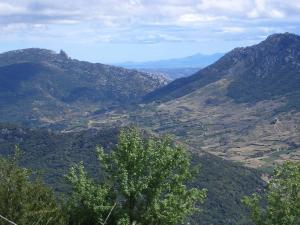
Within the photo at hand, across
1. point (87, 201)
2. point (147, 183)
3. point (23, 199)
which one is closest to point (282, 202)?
point (147, 183)

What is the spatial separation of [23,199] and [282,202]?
791 inches

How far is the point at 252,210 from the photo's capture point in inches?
1777

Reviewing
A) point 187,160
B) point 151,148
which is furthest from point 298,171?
point 151,148

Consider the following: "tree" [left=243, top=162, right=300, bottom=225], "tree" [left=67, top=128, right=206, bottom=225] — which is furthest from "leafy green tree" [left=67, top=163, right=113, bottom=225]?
"tree" [left=243, top=162, right=300, bottom=225]

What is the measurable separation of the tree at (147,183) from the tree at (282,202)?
504 cm

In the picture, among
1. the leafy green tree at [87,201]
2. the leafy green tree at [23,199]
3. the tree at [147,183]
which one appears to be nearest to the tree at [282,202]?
the tree at [147,183]

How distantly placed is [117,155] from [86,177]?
316cm

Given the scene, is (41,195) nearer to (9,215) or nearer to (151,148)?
(9,215)

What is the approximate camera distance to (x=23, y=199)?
38.6 metres

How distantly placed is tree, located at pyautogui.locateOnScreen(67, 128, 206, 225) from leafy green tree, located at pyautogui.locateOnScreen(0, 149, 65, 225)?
3.32m

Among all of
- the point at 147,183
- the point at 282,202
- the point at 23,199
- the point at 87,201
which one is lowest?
the point at 282,202

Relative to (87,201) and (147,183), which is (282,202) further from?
(87,201)

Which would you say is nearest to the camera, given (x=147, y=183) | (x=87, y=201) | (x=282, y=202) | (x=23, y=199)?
(x=23, y=199)

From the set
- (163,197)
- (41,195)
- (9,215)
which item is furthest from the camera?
(163,197)
